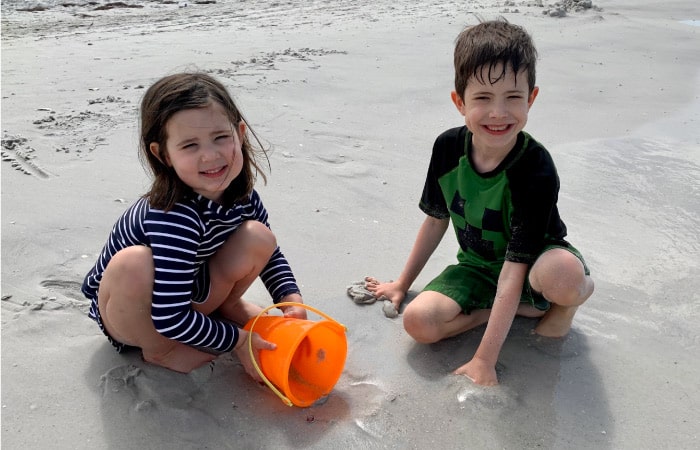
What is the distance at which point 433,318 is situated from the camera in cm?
209

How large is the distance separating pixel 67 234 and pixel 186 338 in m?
1.10

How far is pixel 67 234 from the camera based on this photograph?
8.66 ft

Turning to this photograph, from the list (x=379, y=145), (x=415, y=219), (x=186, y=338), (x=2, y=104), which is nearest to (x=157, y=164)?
(x=186, y=338)

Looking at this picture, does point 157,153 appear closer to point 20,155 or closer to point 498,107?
point 498,107

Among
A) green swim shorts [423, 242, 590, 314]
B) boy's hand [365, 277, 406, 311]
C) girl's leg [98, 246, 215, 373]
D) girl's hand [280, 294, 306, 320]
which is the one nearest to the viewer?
girl's leg [98, 246, 215, 373]

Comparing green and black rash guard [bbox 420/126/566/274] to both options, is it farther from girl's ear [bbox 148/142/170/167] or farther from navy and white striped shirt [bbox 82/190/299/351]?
girl's ear [bbox 148/142/170/167]

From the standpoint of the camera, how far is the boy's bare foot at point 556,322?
2.14 metres

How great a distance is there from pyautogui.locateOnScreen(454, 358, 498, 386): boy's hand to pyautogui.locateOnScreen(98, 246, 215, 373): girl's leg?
778 millimetres

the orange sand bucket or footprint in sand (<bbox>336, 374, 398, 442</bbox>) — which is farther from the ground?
the orange sand bucket

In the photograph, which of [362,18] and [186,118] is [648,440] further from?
[362,18]

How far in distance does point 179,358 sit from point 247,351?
0.68 ft

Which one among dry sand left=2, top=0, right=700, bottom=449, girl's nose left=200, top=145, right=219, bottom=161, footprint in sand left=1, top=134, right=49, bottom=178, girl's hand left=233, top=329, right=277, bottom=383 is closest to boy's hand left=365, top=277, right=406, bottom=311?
dry sand left=2, top=0, right=700, bottom=449

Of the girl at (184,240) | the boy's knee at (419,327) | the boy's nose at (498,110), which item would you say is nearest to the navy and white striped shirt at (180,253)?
the girl at (184,240)

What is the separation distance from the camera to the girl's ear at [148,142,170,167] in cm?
183
